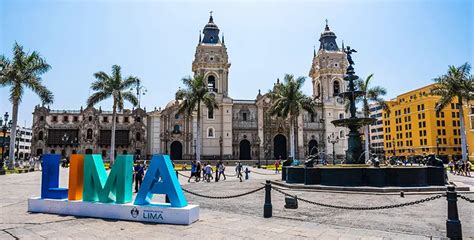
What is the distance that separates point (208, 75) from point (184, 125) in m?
9.14

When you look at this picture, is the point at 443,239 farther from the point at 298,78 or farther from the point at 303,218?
the point at 298,78

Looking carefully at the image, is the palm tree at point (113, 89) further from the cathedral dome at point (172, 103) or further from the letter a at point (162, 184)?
the letter a at point (162, 184)

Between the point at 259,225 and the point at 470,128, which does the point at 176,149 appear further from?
the point at 259,225

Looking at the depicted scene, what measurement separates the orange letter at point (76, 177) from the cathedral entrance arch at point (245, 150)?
47380mm

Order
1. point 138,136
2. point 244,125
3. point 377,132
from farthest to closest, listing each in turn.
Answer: point 377,132
point 138,136
point 244,125

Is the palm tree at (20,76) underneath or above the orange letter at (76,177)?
above

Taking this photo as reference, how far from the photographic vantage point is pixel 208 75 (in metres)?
56.4

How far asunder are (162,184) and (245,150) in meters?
48.6

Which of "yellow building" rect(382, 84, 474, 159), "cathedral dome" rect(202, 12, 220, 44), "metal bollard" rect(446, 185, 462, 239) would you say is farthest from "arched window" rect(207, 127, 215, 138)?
"metal bollard" rect(446, 185, 462, 239)

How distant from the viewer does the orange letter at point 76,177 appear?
985 cm

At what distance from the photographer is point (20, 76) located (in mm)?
30406

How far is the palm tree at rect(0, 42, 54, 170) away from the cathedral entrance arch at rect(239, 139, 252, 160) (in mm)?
31749

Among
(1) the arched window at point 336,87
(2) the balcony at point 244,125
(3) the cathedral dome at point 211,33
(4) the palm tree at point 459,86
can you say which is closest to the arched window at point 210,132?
(2) the balcony at point 244,125

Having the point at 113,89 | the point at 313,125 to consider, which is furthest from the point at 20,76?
the point at 313,125
